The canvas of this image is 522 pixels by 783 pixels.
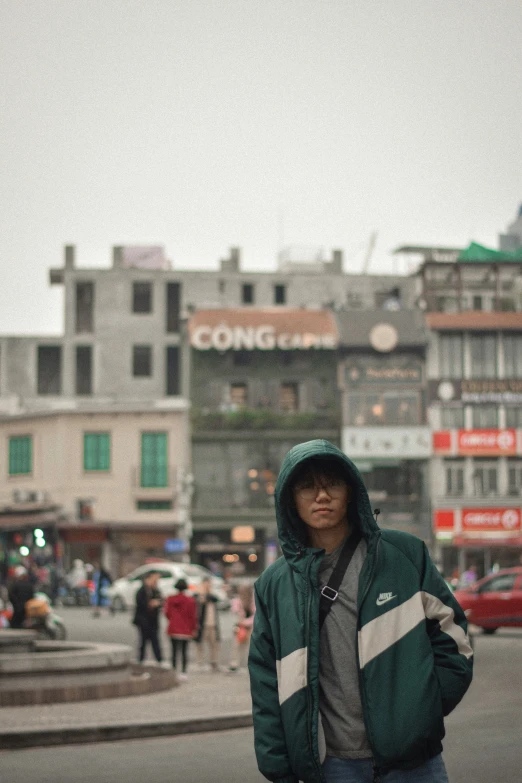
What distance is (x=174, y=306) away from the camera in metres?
71.9

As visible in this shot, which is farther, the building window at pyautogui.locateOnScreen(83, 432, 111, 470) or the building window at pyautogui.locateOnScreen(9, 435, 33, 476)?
the building window at pyautogui.locateOnScreen(9, 435, 33, 476)

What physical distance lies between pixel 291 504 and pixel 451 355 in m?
61.8

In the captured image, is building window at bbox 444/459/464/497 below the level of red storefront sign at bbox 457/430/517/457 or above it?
below

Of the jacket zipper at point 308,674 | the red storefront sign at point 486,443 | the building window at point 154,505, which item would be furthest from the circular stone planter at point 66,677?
the red storefront sign at point 486,443

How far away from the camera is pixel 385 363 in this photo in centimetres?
6500

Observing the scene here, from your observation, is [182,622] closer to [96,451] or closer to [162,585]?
[162,585]

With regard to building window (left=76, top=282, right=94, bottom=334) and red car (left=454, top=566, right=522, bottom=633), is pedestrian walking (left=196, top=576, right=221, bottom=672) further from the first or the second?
building window (left=76, top=282, right=94, bottom=334)

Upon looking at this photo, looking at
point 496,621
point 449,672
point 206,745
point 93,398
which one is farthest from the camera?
point 93,398

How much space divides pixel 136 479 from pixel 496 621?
118ft

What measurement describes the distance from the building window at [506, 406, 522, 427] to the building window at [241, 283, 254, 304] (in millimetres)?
16321

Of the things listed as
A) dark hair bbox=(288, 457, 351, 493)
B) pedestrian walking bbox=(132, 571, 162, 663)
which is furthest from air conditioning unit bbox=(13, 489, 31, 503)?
dark hair bbox=(288, 457, 351, 493)

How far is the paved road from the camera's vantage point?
2913 cm

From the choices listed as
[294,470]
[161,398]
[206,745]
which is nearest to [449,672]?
[294,470]

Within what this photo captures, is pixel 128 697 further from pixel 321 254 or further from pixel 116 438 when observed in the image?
pixel 321 254
